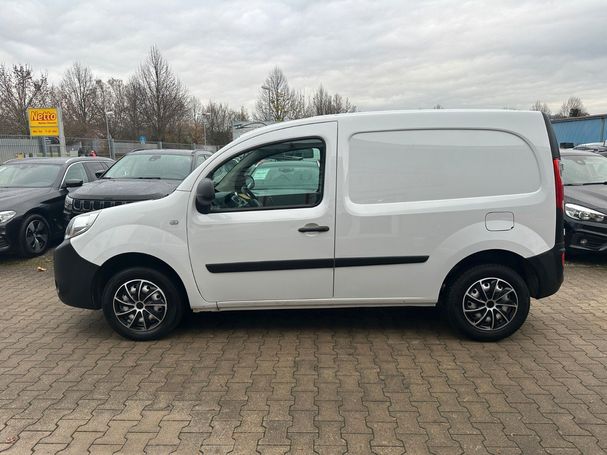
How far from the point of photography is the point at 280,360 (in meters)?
3.73

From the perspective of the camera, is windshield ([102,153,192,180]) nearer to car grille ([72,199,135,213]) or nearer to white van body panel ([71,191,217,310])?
car grille ([72,199,135,213])

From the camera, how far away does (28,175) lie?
8.21m

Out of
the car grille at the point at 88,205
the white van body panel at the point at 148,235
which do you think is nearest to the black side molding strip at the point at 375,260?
the white van body panel at the point at 148,235

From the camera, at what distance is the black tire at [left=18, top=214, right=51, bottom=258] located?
23.2ft

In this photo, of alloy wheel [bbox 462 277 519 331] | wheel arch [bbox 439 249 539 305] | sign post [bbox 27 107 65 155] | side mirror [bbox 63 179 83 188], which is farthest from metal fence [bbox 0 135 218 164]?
alloy wheel [bbox 462 277 519 331]

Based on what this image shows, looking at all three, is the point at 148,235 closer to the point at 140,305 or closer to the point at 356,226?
the point at 140,305

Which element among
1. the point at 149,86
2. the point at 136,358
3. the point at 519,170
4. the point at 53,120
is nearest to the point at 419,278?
the point at 519,170

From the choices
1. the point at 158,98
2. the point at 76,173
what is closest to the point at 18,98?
the point at 158,98

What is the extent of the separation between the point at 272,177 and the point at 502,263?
2.12 meters

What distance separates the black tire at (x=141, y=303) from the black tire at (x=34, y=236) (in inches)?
158

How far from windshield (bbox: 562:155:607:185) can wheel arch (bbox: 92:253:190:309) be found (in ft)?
21.1

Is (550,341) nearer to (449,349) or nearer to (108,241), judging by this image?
(449,349)

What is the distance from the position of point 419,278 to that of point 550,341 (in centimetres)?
136

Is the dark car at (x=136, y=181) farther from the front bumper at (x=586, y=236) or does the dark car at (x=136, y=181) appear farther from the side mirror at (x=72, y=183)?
the front bumper at (x=586, y=236)
